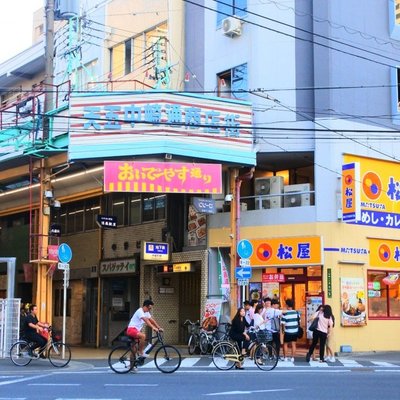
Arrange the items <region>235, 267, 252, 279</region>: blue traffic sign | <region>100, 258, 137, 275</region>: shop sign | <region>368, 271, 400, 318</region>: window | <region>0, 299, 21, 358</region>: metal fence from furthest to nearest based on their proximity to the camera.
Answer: <region>100, 258, 137, 275</region>: shop sign < <region>368, 271, 400, 318</region>: window < <region>0, 299, 21, 358</region>: metal fence < <region>235, 267, 252, 279</region>: blue traffic sign

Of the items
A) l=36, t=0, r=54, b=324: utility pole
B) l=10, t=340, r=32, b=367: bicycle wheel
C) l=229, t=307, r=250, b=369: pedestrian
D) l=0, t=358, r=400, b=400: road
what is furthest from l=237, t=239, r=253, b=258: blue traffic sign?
l=10, t=340, r=32, b=367: bicycle wheel

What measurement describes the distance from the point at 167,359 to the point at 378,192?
10608 millimetres

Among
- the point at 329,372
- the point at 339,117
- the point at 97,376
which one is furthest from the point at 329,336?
the point at 97,376

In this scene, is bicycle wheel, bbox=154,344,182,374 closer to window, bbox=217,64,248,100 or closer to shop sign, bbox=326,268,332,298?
shop sign, bbox=326,268,332,298

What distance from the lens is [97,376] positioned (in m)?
15.5

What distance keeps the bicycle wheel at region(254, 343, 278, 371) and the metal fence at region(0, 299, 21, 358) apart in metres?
7.94

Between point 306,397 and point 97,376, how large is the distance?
5.58 meters

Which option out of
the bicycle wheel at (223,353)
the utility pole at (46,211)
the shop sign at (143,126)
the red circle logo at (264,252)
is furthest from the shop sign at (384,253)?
the utility pole at (46,211)

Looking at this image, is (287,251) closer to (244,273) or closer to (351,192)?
(244,273)

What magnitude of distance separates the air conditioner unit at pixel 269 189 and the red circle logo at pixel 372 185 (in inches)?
117

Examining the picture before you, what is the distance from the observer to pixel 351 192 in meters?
21.9

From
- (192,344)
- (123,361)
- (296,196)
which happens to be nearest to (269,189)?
(296,196)

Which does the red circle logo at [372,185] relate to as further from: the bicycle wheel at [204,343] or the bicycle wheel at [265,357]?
the bicycle wheel at [265,357]

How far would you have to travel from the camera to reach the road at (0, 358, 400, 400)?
1217 cm
